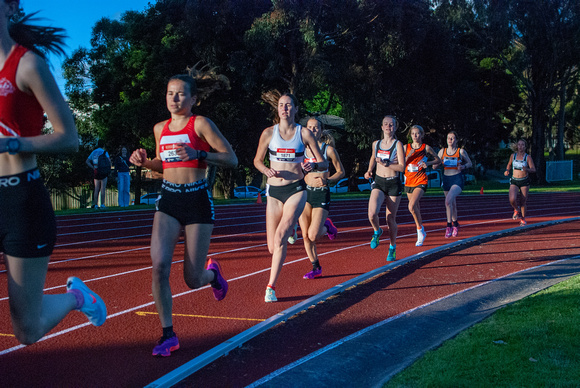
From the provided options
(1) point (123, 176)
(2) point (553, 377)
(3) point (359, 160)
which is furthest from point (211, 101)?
(2) point (553, 377)

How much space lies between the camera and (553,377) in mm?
3938

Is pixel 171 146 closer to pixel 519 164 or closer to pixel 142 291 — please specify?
pixel 142 291

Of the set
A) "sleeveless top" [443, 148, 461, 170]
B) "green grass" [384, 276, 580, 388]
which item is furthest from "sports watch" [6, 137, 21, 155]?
"sleeveless top" [443, 148, 461, 170]

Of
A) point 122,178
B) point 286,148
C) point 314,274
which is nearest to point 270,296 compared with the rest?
point 314,274

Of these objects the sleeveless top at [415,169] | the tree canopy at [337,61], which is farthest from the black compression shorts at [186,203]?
the tree canopy at [337,61]

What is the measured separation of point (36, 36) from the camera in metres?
3.04

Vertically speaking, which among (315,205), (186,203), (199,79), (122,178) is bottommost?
(315,205)

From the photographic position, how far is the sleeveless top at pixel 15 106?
2869 millimetres

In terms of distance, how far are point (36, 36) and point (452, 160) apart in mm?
9956

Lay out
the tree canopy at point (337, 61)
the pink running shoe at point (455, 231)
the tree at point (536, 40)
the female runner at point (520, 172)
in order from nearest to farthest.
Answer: the pink running shoe at point (455, 231)
the female runner at point (520, 172)
the tree canopy at point (337, 61)
the tree at point (536, 40)

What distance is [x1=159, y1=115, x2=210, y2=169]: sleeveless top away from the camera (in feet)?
14.8

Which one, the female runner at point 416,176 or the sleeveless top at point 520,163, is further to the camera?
the sleeveless top at point 520,163

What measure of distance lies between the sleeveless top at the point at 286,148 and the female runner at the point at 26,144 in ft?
11.6

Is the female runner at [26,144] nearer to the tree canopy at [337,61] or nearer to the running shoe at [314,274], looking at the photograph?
the running shoe at [314,274]
